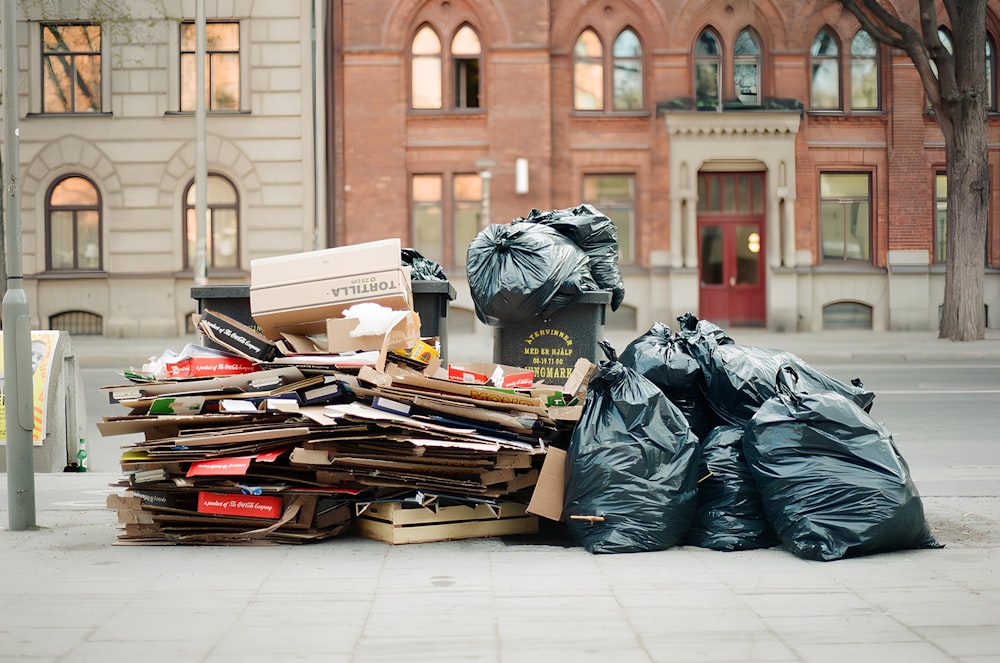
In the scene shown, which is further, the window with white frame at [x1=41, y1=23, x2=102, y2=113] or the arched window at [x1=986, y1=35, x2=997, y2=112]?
the arched window at [x1=986, y1=35, x2=997, y2=112]

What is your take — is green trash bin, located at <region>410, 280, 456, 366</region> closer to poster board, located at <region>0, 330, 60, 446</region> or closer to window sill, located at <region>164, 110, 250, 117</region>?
poster board, located at <region>0, 330, 60, 446</region>

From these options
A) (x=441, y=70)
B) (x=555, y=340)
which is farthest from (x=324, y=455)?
(x=441, y=70)

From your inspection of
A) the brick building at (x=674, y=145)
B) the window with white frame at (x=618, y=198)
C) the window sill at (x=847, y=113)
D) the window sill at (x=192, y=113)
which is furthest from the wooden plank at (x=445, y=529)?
the window sill at (x=847, y=113)

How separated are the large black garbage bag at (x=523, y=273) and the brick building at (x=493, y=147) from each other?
1702cm

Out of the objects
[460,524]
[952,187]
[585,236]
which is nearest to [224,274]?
[952,187]

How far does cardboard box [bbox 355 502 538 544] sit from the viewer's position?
6.22 meters

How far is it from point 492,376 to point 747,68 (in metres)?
21.7

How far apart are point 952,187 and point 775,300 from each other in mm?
4871

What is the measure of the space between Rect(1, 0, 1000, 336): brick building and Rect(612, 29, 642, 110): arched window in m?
0.05

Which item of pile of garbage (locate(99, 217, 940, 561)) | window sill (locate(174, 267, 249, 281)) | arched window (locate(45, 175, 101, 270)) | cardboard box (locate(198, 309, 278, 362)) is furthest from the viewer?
arched window (locate(45, 175, 101, 270))

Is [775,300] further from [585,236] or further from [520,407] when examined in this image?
[520,407]

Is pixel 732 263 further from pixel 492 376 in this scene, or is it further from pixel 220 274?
pixel 492 376

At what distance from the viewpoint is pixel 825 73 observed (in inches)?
1070

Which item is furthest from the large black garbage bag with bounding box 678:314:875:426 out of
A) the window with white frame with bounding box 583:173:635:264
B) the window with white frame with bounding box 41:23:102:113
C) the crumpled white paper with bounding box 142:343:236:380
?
the window with white frame with bounding box 41:23:102:113
